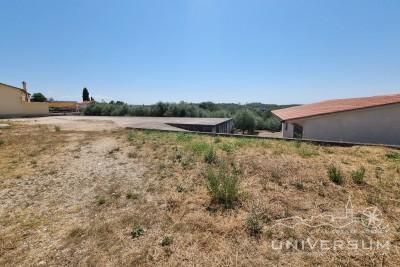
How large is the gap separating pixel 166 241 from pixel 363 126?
10.7m

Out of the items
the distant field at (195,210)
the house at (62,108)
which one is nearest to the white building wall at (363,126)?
the distant field at (195,210)

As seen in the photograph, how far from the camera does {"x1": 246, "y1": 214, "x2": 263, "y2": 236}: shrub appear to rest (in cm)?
262

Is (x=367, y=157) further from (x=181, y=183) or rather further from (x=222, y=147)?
(x=181, y=183)

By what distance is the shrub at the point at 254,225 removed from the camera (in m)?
2.62

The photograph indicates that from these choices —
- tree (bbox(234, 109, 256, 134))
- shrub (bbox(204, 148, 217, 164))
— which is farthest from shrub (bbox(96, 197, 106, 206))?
tree (bbox(234, 109, 256, 134))

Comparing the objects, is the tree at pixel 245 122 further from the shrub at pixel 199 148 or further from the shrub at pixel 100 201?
the shrub at pixel 100 201

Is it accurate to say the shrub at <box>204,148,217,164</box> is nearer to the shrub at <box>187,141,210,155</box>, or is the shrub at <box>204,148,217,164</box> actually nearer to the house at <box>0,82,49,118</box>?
the shrub at <box>187,141,210,155</box>

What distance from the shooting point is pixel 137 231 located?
8.97 feet

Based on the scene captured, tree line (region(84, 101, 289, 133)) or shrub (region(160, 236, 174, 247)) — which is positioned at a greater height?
tree line (region(84, 101, 289, 133))

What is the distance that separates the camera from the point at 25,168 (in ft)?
17.7

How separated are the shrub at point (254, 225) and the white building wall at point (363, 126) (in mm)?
9479

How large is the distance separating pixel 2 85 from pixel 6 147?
22.6 metres

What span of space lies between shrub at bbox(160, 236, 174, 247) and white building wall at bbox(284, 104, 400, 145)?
34.2ft

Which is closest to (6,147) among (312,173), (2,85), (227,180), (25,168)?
(25,168)
